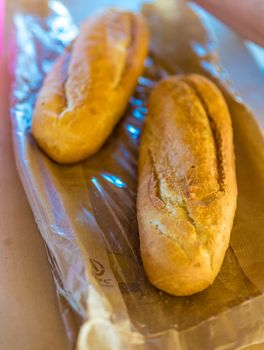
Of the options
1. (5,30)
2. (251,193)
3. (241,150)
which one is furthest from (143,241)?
(5,30)

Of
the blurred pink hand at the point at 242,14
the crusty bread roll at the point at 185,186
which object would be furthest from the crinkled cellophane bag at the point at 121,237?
the blurred pink hand at the point at 242,14

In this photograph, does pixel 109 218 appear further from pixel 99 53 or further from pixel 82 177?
pixel 99 53

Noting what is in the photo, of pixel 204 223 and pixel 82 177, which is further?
pixel 82 177

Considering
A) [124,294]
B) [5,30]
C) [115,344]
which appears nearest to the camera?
[115,344]

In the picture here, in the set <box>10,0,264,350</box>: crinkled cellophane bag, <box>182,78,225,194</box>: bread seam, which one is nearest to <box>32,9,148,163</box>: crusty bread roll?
<box>10,0,264,350</box>: crinkled cellophane bag

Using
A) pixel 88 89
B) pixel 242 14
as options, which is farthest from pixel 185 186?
pixel 242 14

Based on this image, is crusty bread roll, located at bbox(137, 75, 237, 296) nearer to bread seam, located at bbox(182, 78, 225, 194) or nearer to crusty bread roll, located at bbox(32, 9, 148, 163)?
bread seam, located at bbox(182, 78, 225, 194)

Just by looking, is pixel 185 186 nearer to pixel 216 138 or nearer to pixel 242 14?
pixel 216 138
